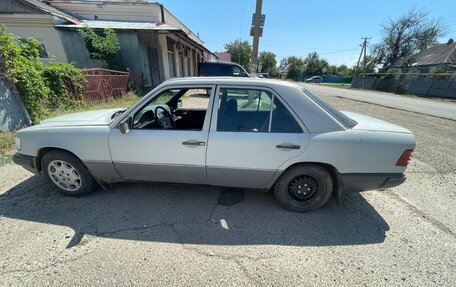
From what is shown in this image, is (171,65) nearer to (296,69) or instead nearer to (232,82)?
(232,82)

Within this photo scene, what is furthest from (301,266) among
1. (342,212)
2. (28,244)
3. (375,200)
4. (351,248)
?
(28,244)

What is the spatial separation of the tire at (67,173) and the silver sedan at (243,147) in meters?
0.01

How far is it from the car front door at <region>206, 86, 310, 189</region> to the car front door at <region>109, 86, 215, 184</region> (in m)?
0.12

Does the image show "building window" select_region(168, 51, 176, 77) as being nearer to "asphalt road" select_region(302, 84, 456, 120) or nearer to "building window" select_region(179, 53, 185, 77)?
"building window" select_region(179, 53, 185, 77)

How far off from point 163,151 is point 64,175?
1466 mm

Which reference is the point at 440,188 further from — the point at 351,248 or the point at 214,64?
the point at 214,64

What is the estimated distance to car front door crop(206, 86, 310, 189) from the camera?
242 cm

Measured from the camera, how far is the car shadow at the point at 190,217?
2.33 m

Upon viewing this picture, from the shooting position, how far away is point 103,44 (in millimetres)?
10773

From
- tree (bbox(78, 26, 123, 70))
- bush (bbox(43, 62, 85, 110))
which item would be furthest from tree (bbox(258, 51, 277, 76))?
bush (bbox(43, 62, 85, 110))

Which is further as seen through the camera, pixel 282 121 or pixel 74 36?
pixel 74 36

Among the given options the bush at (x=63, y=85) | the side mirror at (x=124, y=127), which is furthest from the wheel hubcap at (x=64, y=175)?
the bush at (x=63, y=85)

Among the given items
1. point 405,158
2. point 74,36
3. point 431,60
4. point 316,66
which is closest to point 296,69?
point 316,66

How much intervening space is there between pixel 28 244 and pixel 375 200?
4223 mm
